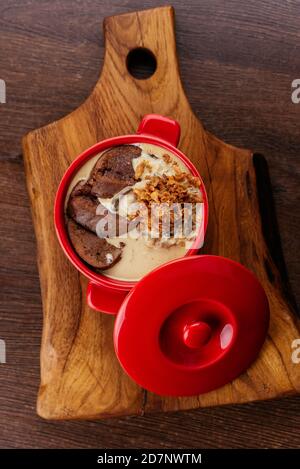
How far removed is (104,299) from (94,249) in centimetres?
13

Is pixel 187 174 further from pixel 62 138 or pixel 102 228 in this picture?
pixel 62 138

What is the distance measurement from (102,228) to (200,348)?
0.34 m

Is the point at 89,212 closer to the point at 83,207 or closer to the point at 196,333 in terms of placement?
the point at 83,207

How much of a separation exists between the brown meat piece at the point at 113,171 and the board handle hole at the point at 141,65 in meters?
0.28

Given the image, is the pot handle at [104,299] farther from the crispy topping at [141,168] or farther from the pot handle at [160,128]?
the pot handle at [160,128]

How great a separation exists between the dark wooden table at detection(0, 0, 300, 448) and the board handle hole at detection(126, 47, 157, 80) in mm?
105

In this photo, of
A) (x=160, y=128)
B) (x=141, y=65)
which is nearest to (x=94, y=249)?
(x=160, y=128)

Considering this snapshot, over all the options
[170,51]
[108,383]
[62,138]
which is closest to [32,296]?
[108,383]

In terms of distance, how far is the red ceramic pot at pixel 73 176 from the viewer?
1.15 metres

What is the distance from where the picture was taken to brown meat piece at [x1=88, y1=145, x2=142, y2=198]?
1.14 metres

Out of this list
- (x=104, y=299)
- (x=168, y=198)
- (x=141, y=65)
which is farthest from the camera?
(x=141, y=65)

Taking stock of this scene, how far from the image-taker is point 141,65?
54.2 inches

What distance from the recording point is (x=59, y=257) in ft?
4.19

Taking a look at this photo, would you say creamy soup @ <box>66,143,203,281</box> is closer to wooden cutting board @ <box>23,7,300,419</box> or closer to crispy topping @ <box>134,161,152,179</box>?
crispy topping @ <box>134,161,152,179</box>
